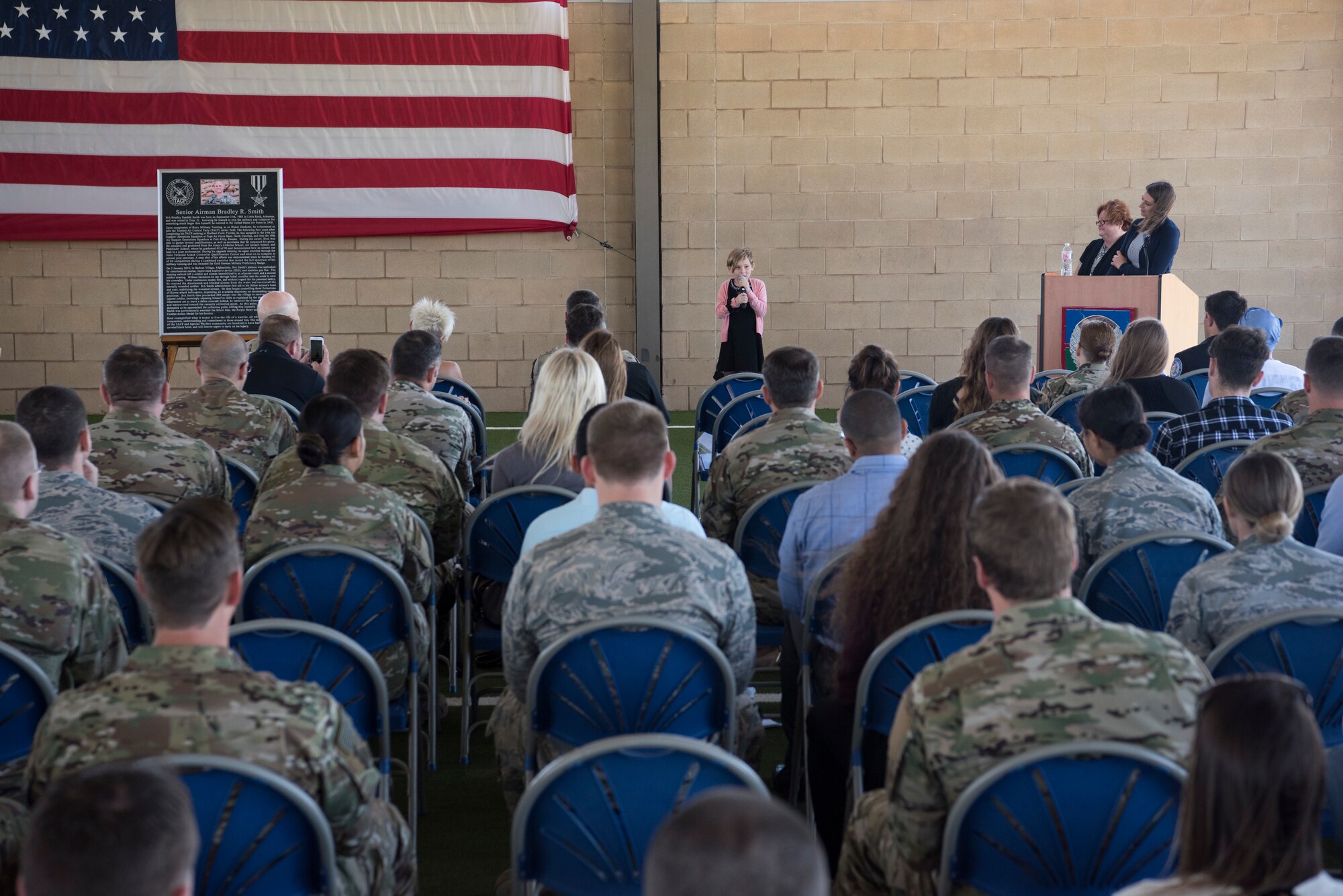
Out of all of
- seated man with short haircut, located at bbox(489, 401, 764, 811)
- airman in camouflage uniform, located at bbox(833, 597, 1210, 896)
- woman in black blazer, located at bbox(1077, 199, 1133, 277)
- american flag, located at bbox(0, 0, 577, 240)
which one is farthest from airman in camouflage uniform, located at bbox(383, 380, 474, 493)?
american flag, located at bbox(0, 0, 577, 240)

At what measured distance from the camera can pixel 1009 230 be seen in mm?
11383

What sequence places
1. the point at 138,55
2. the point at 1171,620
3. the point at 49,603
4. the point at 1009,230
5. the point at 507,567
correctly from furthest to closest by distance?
the point at 1009,230
the point at 138,55
the point at 507,567
the point at 1171,620
the point at 49,603

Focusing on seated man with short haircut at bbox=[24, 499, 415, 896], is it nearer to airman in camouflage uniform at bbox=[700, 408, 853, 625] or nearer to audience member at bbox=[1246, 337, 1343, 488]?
airman in camouflage uniform at bbox=[700, 408, 853, 625]

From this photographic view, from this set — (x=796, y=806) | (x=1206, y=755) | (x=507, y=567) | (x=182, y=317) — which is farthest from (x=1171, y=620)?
(x=182, y=317)

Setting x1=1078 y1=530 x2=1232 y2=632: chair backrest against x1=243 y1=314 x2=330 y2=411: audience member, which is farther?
x1=243 y1=314 x2=330 y2=411: audience member

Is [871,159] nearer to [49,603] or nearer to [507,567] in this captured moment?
[507,567]

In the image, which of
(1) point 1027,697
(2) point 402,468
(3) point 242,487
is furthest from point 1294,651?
(3) point 242,487

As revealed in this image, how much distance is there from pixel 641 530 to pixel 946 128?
9.24 metres

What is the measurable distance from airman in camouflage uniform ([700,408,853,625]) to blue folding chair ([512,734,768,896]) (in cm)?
207

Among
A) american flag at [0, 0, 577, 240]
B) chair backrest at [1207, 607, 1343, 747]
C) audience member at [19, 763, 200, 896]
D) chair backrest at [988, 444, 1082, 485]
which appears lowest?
chair backrest at [1207, 607, 1343, 747]

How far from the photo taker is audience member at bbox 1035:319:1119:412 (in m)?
6.29

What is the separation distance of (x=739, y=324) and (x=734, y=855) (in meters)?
9.20

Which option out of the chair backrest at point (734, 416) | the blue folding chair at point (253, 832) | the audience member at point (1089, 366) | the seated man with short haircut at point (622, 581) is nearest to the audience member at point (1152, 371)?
the audience member at point (1089, 366)

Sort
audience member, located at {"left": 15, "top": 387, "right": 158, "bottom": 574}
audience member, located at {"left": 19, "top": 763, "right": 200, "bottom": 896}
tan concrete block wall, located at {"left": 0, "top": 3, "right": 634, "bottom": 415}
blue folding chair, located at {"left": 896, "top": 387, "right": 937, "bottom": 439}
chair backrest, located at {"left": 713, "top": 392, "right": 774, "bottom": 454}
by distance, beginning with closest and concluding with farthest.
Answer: audience member, located at {"left": 19, "top": 763, "right": 200, "bottom": 896}, audience member, located at {"left": 15, "top": 387, "right": 158, "bottom": 574}, chair backrest, located at {"left": 713, "top": 392, "right": 774, "bottom": 454}, blue folding chair, located at {"left": 896, "top": 387, "right": 937, "bottom": 439}, tan concrete block wall, located at {"left": 0, "top": 3, "right": 634, "bottom": 415}
